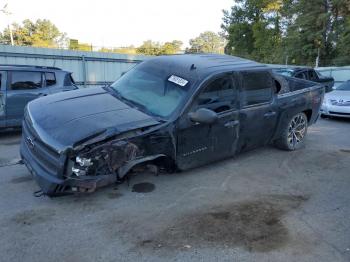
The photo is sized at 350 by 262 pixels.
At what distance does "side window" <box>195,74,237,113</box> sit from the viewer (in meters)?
5.05

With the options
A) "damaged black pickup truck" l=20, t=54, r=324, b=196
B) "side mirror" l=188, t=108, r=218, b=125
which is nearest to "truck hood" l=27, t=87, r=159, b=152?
"damaged black pickup truck" l=20, t=54, r=324, b=196

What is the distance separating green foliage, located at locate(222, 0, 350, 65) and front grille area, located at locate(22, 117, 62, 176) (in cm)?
3370

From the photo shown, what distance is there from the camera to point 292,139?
6984mm

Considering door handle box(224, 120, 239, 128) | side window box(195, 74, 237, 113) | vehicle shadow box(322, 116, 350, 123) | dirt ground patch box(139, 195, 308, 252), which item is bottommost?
vehicle shadow box(322, 116, 350, 123)

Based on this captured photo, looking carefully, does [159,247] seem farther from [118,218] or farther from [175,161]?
[175,161]

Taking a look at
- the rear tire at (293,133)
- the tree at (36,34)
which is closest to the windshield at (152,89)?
the rear tire at (293,133)

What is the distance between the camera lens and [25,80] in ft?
26.4

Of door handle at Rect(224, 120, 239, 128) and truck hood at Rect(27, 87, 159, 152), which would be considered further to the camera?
door handle at Rect(224, 120, 239, 128)

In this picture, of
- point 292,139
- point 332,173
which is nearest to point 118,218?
point 332,173

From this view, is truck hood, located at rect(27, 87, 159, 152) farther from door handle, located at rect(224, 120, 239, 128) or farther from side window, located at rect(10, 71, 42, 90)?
side window, located at rect(10, 71, 42, 90)

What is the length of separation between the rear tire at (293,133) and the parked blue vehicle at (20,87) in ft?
17.0

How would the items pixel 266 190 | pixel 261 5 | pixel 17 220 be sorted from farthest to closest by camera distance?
1. pixel 261 5
2. pixel 266 190
3. pixel 17 220

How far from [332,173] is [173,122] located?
2993mm

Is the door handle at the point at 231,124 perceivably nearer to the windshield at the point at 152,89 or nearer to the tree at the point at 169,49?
the windshield at the point at 152,89
